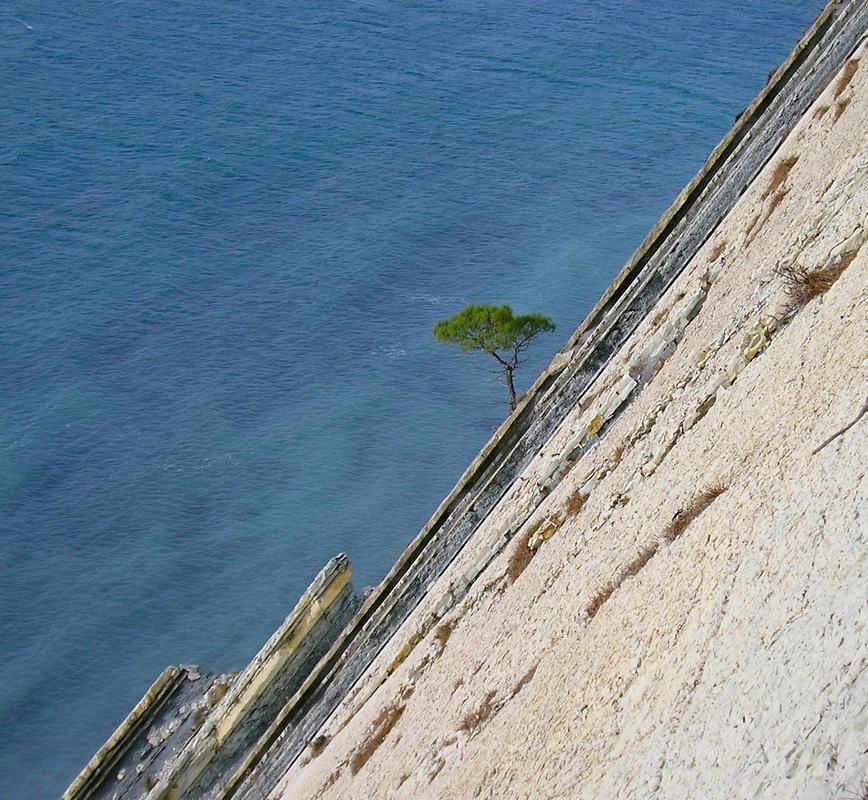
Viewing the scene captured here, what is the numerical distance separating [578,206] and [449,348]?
1494cm

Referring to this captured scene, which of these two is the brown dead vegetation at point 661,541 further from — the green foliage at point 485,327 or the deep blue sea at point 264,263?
the deep blue sea at point 264,263

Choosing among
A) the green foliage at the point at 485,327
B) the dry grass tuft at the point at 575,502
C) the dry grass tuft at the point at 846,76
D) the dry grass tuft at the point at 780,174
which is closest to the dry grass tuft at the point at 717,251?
the dry grass tuft at the point at 780,174

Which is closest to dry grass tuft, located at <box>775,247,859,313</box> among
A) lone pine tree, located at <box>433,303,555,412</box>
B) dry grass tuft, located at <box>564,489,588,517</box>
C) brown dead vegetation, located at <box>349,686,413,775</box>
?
dry grass tuft, located at <box>564,489,588,517</box>

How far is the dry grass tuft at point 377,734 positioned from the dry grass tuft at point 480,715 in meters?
1.39

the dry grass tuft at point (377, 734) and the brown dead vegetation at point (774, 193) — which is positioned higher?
the brown dead vegetation at point (774, 193)

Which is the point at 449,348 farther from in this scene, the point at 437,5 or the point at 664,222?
the point at 437,5

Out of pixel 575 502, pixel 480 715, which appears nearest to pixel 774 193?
pixel 575 502

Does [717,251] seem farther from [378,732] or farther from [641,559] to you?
[378,732]

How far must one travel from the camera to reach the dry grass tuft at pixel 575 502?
8.73 meters

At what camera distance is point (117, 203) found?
174 ft

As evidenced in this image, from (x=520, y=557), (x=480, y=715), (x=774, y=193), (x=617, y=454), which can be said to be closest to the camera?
(x=480, y=715)

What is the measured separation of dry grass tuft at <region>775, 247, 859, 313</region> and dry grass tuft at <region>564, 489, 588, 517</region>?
234 cm

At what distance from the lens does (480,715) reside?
24.1ft

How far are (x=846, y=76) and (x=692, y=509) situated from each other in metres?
5.93
